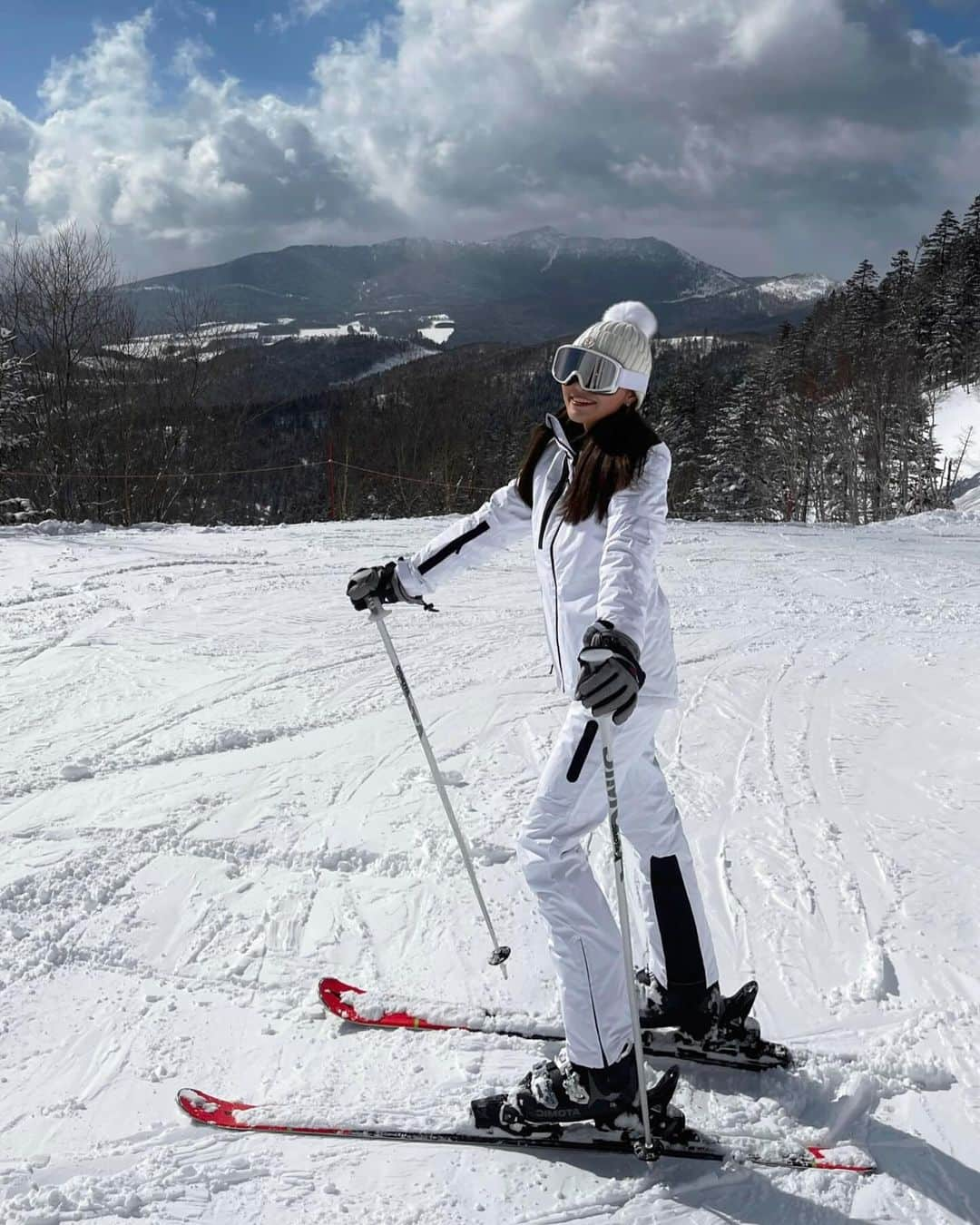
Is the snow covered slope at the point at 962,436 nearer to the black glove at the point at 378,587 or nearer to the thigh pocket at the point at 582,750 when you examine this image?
the black glove at the point at 378,587

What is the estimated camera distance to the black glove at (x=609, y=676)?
1895 millimetres

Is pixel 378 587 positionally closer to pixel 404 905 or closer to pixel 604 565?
pixel 604 565

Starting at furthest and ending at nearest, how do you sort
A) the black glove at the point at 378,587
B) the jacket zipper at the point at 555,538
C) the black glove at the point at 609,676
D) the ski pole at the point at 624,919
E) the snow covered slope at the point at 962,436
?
the snow covered slope at the point at 962,436 < the black glove at the point at 378,587 < the jacket zipper at the point at 555,538 < the ski pole at the point at 624,919 < the black glove at the point at 609,676

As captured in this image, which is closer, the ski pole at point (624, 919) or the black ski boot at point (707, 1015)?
the ski pole at point (624, 919)

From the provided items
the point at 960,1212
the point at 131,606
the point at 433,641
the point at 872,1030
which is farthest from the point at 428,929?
the point at 131,606

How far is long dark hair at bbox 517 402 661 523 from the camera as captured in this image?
7.10 ft

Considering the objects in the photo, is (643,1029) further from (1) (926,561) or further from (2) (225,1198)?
(1) (926,561)

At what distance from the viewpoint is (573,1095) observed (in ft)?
7.12

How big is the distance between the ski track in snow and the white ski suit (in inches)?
19.5

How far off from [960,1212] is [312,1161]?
1.60 metres

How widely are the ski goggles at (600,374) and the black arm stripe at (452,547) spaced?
574 mm

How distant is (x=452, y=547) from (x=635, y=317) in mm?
908

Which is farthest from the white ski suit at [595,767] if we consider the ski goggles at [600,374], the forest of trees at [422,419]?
the forest of trees at [422,419]

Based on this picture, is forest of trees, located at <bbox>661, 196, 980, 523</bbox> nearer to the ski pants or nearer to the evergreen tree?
the evergreen tree
